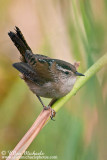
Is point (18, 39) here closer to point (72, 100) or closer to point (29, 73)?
point (29, 73)

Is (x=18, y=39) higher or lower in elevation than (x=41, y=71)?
higher

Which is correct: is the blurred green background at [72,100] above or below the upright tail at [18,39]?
below

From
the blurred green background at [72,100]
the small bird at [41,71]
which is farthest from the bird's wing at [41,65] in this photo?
the blurred green background at [72,100]

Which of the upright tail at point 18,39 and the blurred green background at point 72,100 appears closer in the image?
the blurred green background at point 72,100

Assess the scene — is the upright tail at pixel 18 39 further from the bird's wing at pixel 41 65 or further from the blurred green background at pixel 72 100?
the blurred green background at pixel 72 100

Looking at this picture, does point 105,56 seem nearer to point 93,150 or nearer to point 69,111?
point 69,111

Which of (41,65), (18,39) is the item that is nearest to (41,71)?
(41,65)
